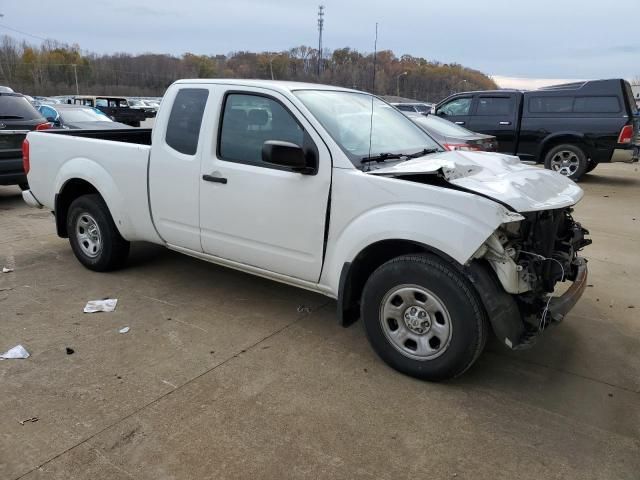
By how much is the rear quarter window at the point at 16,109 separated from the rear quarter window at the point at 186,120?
5.48 meters


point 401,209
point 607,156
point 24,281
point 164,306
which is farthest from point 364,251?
point 607,156

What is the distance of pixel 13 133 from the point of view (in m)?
8.33

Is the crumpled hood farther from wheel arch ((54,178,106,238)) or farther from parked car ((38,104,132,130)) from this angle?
parked car ((38,104,132,130))

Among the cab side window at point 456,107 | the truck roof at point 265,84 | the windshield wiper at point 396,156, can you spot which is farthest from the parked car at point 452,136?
the truck roof at point 265,84

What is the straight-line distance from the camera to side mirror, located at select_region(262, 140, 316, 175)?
346cm

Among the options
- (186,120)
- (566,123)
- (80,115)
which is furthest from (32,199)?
(566,123)

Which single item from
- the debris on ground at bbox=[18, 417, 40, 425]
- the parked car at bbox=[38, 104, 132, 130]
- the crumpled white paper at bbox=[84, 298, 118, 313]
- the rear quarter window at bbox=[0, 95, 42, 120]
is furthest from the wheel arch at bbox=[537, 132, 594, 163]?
the debris on ground at bbox=[18, 417, 40, 425]

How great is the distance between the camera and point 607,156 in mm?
11438

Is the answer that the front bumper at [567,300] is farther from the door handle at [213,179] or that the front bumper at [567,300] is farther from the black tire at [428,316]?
the door handle at [213,179]

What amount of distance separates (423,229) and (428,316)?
0.56 m

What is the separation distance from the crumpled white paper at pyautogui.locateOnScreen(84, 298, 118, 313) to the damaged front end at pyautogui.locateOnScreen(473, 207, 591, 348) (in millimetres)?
3080

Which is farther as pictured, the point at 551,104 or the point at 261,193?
the point at 551,104

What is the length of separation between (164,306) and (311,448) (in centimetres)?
230

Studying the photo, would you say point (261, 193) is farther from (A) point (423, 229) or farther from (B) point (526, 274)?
(B) point (526, 274)
